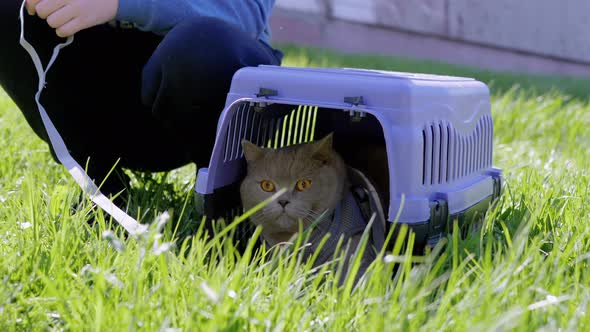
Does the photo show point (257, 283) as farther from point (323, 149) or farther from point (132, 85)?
point (132, 85)

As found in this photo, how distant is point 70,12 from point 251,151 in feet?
1.61

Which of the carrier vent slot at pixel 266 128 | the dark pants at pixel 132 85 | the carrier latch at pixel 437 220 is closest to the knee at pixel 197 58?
the dark pants at pixel 132 85

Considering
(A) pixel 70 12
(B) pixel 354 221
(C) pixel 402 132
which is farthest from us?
(B) pixel 354 221

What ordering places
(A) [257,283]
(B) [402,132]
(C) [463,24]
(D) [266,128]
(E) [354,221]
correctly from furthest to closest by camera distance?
(C) [463,24], (D) [266,128], (E) [354,221], (B) [402,132], (A) [257,283]

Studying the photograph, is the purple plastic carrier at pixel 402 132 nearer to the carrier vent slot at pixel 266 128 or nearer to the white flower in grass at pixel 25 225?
the carrier vent slot at pixel 266 128

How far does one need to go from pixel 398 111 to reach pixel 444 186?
0.82 ft

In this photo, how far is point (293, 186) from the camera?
5.34ft

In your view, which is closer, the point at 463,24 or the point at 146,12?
the point at 146,12

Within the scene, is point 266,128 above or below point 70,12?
below

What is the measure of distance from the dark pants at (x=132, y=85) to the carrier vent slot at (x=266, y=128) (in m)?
0.06

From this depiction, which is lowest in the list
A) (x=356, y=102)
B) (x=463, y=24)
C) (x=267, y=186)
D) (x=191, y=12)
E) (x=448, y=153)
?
(x=463, y=24)

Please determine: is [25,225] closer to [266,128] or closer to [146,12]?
[146,12]

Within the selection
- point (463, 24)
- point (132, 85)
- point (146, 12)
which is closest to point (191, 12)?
point (146, 12)

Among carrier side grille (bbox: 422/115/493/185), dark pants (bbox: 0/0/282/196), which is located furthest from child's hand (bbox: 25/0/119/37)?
carrier side grille (bbox: 422/115/493/185)
